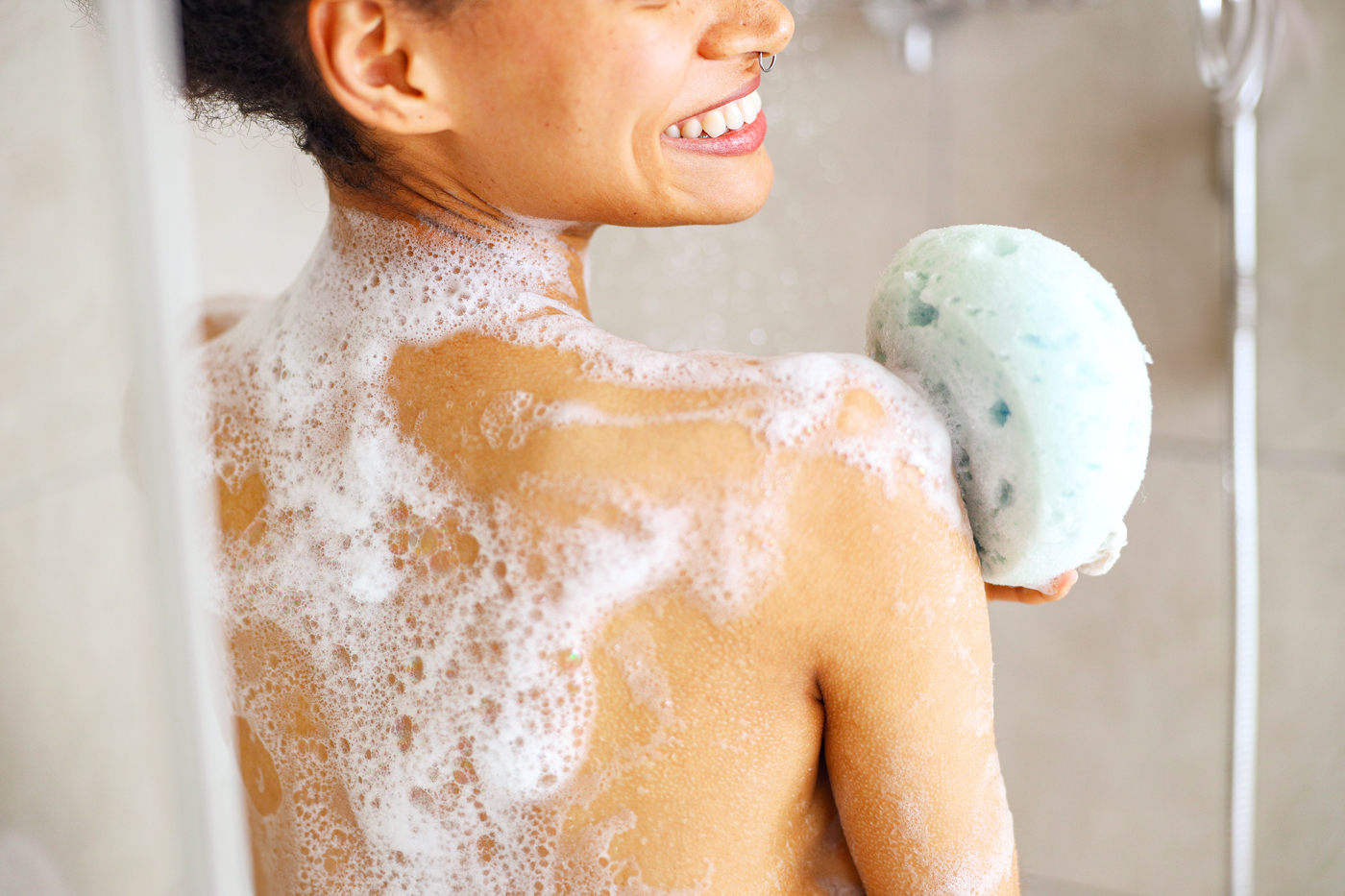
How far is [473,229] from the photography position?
606 millimetres

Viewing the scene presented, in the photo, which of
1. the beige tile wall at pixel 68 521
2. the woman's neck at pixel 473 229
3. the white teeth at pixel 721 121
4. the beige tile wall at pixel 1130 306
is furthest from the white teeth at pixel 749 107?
the beige tile wall at pixel 1130 306

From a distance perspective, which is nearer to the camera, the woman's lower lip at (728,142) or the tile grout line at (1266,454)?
the woman's lower lip at (728,142)

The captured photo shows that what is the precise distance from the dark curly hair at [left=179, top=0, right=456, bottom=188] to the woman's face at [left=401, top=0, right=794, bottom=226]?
0.04 meters

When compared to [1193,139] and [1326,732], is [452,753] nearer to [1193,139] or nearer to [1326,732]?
[1193,139]

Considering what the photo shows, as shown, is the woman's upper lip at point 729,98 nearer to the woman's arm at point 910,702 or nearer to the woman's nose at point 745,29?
the woman's nose at point 745,29

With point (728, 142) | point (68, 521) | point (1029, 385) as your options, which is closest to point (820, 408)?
point (1029, 385)

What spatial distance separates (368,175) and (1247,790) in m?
1.37

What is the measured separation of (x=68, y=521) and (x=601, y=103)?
1.05 feet

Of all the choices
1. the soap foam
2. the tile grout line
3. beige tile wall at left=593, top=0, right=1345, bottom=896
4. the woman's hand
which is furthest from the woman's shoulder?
the tile grout line

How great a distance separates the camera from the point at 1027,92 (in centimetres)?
119

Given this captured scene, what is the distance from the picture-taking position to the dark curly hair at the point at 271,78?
49 centimetres

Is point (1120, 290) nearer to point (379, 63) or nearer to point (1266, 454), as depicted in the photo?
point (1266, 454)

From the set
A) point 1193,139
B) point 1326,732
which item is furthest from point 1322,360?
point 1326,732

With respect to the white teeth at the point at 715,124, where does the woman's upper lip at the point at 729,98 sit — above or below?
above
